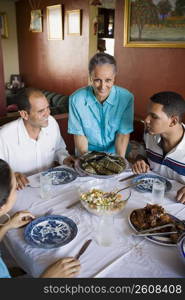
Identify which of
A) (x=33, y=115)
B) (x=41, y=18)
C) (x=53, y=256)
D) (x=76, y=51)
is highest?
(x=41, y=18)

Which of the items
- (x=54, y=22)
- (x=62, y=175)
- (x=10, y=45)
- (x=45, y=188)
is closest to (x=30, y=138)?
(x=62, y=175)

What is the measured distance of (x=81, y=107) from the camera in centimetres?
206

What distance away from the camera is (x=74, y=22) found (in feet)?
16.7

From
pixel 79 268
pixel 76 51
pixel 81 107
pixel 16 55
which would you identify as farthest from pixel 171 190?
pixel 16 55

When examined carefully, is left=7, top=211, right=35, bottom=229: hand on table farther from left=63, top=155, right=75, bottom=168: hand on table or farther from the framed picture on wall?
the framed picture on wall

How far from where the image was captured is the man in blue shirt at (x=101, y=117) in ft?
6.77

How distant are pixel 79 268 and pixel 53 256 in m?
0.13

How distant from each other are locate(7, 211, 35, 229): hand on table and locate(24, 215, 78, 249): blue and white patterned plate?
1.9 inches

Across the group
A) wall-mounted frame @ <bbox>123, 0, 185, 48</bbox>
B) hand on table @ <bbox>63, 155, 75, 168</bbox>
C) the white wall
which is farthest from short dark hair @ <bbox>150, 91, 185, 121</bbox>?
the white wall

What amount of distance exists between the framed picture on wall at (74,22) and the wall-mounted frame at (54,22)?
0.25 meters

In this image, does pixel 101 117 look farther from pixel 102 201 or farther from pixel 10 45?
pixel 10 45

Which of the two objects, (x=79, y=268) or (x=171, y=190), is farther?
(x=171, y=190)

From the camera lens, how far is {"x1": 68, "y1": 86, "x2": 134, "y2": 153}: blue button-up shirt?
206 centimetres

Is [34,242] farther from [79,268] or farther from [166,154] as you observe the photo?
[166,154]
